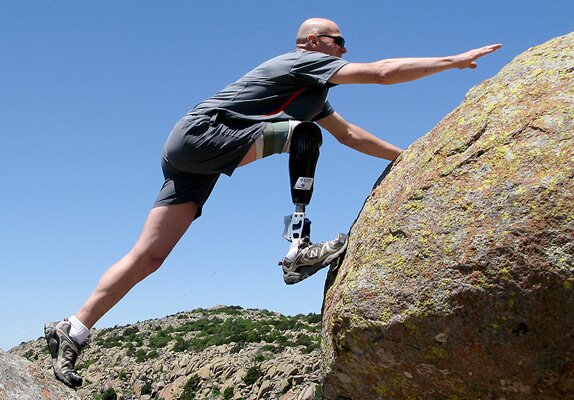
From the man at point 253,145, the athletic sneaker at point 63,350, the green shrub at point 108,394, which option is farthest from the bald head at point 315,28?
the green shrub at point 108,394

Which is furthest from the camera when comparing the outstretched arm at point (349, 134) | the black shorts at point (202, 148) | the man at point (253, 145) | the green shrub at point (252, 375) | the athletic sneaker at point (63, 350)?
the green shrub at point (252, 375)

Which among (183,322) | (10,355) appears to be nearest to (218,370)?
(183,322)

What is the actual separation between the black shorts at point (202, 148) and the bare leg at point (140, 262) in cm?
13

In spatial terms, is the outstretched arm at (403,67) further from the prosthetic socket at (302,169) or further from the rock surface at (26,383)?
the rock surface at (26,383)

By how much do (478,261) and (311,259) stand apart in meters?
1.60

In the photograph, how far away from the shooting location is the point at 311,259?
6285mm

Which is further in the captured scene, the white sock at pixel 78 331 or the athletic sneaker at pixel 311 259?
the white sock at pixel 78 331

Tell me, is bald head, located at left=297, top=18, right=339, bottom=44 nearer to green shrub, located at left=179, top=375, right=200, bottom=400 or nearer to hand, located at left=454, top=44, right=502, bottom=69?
→ hand, located at left=454, top=44, right=502, bottom=69

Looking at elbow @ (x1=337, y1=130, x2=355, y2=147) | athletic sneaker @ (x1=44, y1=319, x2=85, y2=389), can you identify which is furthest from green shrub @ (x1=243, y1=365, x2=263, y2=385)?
athletic sneaker @ (x1=44, y1=319, x2=85, y2=389)

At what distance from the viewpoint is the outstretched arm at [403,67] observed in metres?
6.26

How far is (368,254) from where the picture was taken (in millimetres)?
5867

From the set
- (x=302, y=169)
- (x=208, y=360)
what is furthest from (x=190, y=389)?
(x=302, y=169)

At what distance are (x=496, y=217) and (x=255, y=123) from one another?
7.86 feet

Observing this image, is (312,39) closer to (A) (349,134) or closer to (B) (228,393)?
(A) (349,134)
